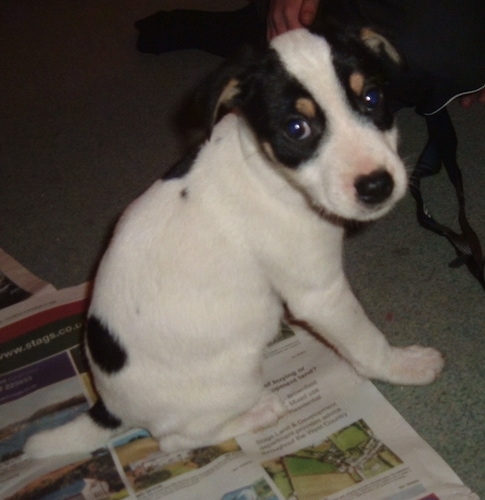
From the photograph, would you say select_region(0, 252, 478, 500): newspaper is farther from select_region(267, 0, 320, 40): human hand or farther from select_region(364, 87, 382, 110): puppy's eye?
select_region(267, 0, 320, 40): human hand

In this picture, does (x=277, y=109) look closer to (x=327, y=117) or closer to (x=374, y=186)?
(x=327, y=117)

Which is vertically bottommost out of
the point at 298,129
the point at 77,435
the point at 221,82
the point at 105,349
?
the point at 77,435

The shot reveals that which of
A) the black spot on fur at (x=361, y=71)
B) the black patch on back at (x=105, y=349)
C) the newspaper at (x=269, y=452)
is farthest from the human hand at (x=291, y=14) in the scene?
the black patch on back at (x=105, y=349)

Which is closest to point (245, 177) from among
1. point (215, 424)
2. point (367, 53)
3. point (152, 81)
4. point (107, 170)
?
point (367, 53)

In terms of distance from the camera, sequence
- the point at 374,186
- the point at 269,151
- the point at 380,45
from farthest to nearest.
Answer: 1. the point at 380,45
2. the point at 269,151
3. the point at 374,186

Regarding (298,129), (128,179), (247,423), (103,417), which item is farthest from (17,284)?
(298,129)

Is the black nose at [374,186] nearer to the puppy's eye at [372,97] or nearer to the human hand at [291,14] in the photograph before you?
the puppy's eye at [372,97]
